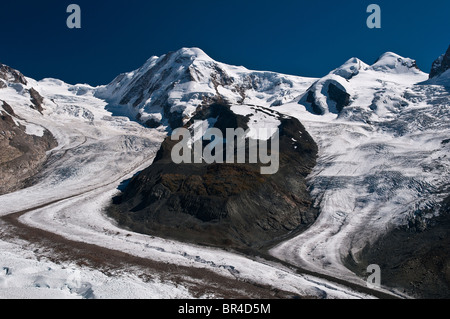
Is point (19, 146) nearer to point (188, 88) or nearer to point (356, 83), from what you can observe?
point (188, 88)

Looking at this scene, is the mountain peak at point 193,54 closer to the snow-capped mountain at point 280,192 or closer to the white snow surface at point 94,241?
the snow-capped mountain at point 280,192

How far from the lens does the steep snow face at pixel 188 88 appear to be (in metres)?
126

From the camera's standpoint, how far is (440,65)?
391ft

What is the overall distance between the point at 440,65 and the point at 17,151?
436 ft

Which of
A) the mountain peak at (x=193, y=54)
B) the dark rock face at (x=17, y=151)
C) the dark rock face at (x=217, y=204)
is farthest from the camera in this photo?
the mountain peak at (x=193, y=54)

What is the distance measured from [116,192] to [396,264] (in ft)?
133

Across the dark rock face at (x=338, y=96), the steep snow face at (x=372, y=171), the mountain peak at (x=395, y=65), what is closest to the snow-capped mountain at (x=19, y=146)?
the steep snow face at (x=372, y=171)

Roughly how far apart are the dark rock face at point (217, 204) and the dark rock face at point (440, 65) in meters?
94.7

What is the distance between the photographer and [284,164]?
181 feet

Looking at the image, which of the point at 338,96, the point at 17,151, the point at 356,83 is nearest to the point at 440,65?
the point at 356,83

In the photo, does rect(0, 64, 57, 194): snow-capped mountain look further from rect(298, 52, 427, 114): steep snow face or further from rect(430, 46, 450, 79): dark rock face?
rect(430, 46, 450, 79): dark rock face

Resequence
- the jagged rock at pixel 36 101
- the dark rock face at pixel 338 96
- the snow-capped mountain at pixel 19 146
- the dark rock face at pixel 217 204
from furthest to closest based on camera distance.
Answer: the jagged rock at pixel 36 101 → the dark rock face at pixel 338 96 → the snow-capped mountain at pixel 19 146 → the dark rock face at pixel 217 204
